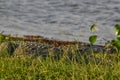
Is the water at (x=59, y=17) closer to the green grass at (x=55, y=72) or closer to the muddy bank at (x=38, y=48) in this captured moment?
the muddy bank at (x=38, y=48)

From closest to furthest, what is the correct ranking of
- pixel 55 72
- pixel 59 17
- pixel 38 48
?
pixel 55 72 → pixel 38 48 → pixel 59 17

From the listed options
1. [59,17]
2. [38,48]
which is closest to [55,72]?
[38,48]

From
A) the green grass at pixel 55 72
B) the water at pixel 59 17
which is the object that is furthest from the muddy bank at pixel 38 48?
the water at pixel 59 17

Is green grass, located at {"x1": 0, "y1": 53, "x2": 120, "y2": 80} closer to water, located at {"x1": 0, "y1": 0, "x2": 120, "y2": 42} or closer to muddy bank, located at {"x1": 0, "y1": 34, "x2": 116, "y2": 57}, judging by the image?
muddy bank, located at {"x1": 0, "y1": 34, "x2": 116, "y2": 57}

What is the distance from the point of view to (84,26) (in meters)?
29.8

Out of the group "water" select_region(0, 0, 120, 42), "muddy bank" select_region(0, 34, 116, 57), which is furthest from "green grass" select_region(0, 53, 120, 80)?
"water" select_region(0, 0, 120, 42)

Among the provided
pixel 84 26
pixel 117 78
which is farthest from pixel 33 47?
pixel 84 26

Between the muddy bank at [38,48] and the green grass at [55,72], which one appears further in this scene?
the muddy bank at [38,48]

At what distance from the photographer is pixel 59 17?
34.4 metres

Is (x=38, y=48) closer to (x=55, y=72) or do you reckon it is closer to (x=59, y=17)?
(x=55, y=72)

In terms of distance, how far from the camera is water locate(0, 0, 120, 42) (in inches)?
1088

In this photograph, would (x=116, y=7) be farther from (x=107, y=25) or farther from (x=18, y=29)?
(x=18, y=29)

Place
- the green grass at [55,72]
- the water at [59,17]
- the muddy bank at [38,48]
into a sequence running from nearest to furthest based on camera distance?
the green grass at [55,72] < the muddy bank at [38,48] < the water at [59,17]

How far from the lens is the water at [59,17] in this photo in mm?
27641
